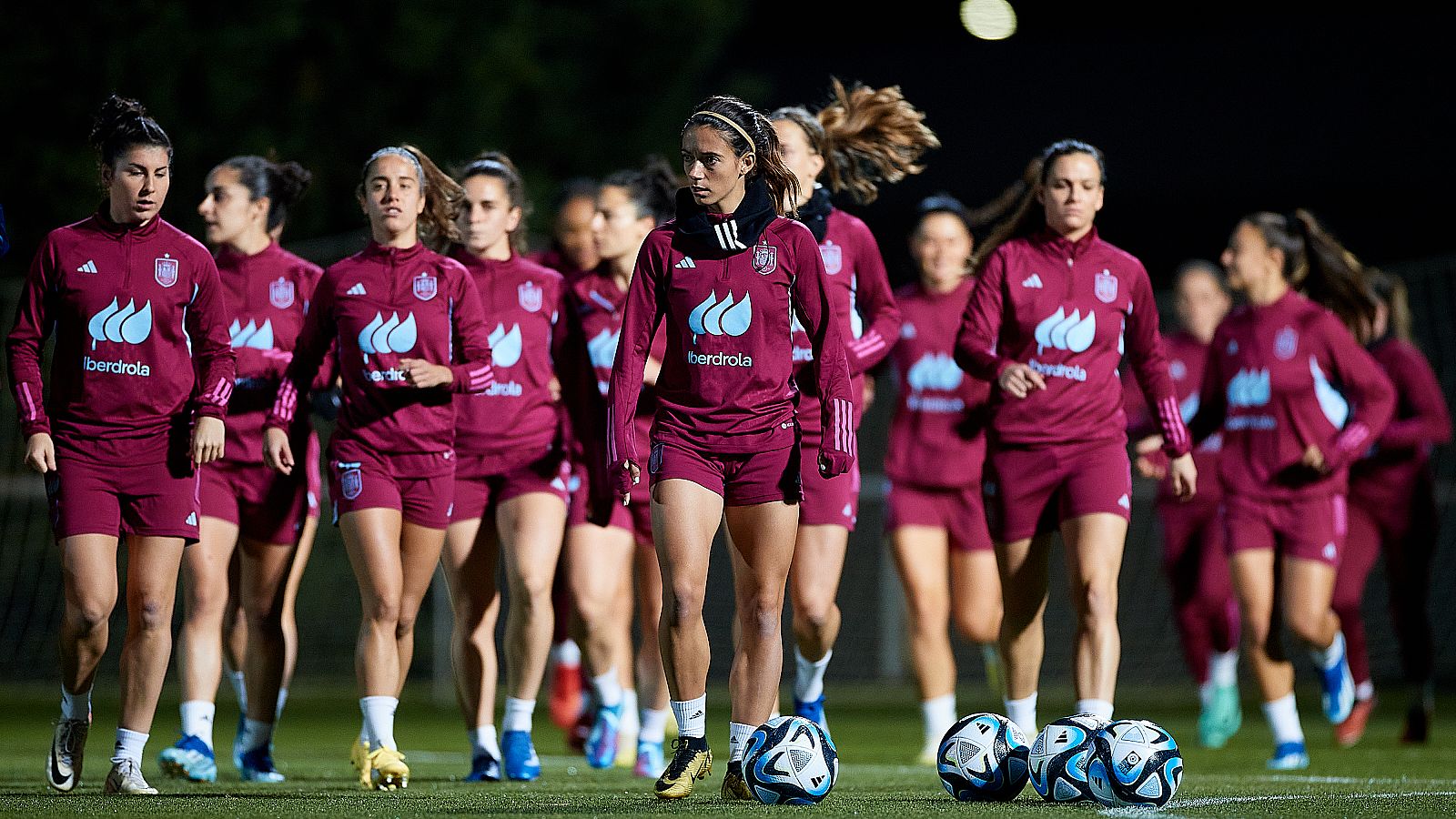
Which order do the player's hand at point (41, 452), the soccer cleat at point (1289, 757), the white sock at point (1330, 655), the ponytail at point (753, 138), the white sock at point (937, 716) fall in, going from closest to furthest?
the ponytail at point (753, 138), the player's hand at point (41, 452), the soccer cleat at point (1289, 757), the white sock at point (937, 716), the white sock at point (1330, 655)

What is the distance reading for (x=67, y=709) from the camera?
19.3 ft

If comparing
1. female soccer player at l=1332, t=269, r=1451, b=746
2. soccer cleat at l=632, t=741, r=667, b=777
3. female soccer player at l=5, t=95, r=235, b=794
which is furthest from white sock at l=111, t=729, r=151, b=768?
female soccer player at l=1332, t=269, r=1451, b=746

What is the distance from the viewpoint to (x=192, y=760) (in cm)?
654

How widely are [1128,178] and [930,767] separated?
9.74 meters

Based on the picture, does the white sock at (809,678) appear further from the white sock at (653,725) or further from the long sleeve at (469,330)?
→ the long sleeve at (469,330)

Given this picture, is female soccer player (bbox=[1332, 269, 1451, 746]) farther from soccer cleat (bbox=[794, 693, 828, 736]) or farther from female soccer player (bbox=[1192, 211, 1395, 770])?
soccer cleat (bbox=[794, 693, 828, 736])

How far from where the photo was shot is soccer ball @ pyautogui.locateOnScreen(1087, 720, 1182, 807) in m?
5.14

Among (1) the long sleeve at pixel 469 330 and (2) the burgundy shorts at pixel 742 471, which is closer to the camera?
(2) the burgundy shorts at pixel 742 471

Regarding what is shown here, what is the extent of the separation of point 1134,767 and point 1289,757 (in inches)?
112

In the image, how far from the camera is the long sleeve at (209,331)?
5.97 m

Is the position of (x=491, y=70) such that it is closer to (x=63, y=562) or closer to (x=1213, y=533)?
(x=1213, y=533)

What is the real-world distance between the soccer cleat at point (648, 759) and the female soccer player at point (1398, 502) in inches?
165

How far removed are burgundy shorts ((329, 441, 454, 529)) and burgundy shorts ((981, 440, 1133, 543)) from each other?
1.83 meters

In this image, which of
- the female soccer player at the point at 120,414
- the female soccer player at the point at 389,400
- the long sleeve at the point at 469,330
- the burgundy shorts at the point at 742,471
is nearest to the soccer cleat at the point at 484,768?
the female soccer player at the point at 389,400
